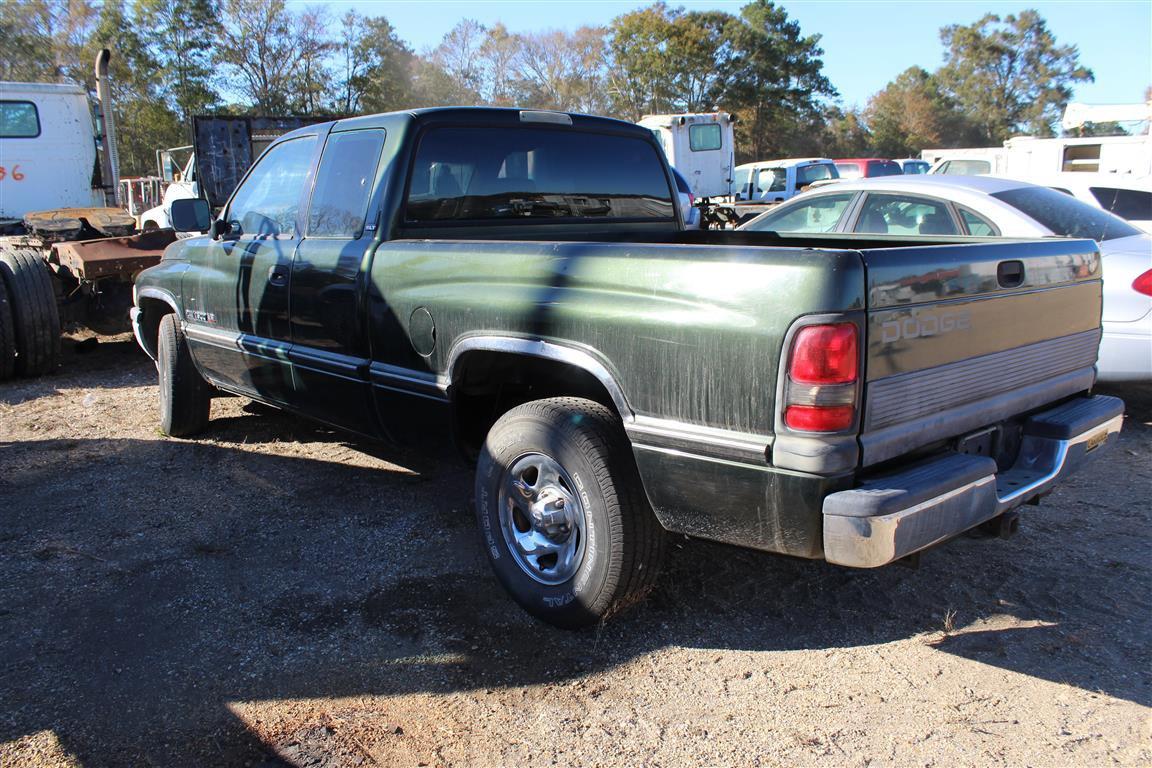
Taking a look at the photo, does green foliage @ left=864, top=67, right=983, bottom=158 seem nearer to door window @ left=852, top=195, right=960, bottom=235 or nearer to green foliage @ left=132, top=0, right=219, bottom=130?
green foliage @ left=132, top=0, right=219, bottom=130

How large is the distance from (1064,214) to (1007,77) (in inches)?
2744

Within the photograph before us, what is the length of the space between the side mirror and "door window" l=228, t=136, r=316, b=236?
18 cm

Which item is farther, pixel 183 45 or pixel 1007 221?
pixel 183 45

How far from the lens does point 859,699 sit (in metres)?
2.77

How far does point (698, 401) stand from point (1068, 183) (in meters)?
7.63

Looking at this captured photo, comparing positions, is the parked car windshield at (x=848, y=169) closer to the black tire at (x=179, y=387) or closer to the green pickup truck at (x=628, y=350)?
the green pickup truck at (x=628, y=350)

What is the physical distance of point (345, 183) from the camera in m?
4.07

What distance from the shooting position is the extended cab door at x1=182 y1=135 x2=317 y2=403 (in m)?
4.37

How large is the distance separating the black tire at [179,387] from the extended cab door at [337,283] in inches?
64.7

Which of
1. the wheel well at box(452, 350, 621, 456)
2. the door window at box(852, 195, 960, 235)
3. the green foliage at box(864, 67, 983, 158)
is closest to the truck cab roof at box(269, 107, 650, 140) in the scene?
the wheel well at box(452, 350, 621, 456)

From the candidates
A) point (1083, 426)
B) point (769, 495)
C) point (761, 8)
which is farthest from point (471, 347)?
point (761, 8)

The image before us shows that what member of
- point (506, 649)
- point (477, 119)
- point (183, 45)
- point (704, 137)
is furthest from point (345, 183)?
point (183, 45)

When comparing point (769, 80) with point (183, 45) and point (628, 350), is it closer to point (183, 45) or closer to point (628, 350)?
point (183, 45)

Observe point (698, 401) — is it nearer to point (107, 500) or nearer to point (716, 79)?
point (107, 500)
